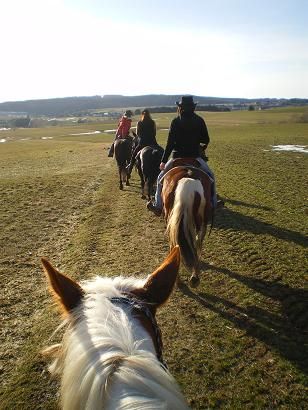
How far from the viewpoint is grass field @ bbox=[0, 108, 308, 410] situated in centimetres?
491

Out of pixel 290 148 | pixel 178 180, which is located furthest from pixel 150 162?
pixel 290 148

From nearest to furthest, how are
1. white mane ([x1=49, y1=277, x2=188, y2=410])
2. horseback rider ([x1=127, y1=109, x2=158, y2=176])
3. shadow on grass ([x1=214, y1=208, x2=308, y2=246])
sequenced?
white mane ([x1=49, y1=277, x2=188, y2=410]) < shadow on grass ([x1=214, y1=208, x2=308, y2=246]) < horseback rider ([x1=127, y1=109, x2=158, y2=176])

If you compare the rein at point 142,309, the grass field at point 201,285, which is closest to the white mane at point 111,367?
the rein at point 142,309

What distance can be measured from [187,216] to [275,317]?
2188 millimetres

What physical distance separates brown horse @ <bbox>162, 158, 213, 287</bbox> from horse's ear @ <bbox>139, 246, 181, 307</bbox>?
13.6ft

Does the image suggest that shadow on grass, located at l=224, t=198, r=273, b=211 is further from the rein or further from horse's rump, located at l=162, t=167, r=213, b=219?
the rein

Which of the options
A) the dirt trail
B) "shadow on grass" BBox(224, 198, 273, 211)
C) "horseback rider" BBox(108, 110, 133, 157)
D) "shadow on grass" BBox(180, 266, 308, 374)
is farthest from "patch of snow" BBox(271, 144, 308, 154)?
"shadow on grass" BBox(180, 266, 308, 374)

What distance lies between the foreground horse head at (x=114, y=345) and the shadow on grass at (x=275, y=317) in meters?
3.69

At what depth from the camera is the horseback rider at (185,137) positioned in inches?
313

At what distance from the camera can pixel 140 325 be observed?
206cm

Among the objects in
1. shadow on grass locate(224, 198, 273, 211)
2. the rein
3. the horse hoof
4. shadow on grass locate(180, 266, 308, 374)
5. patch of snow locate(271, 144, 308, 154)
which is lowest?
patch of snow locate(271, 144, 308, 154)

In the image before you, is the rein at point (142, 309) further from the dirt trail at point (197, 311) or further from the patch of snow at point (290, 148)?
the patch of snow at point (290, 148)

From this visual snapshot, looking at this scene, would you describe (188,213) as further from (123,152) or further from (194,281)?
(123,152)

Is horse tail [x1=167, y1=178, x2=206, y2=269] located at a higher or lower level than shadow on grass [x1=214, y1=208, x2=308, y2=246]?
higher
